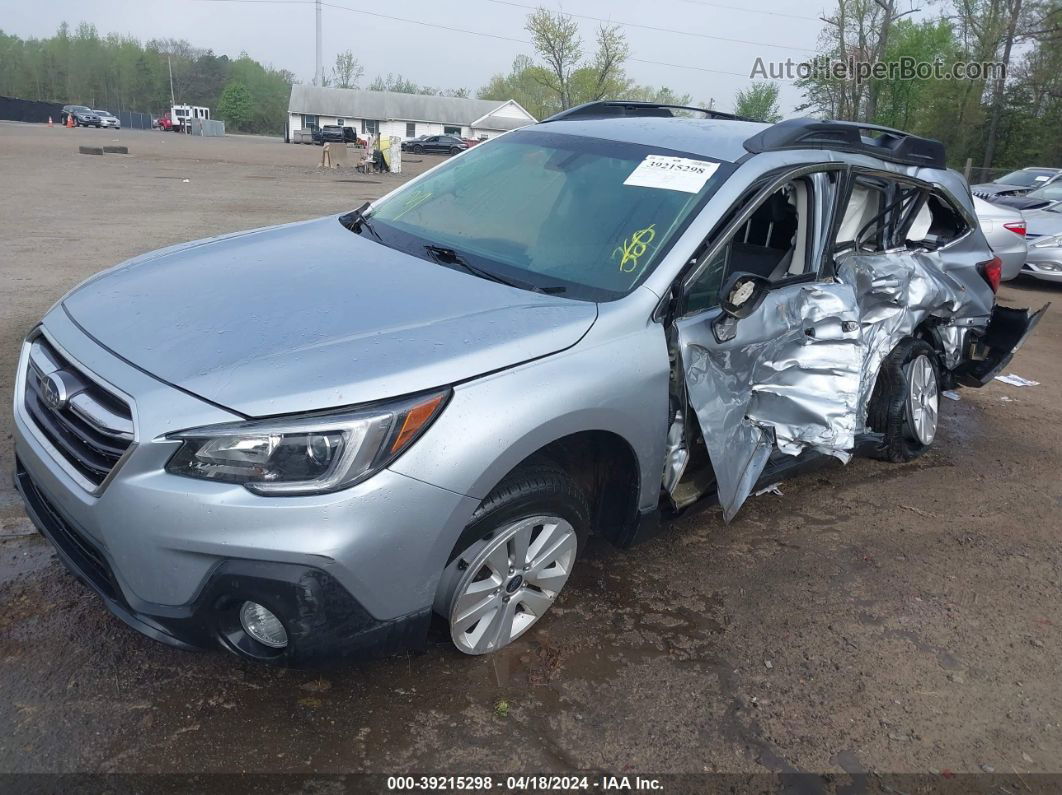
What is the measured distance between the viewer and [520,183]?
382cm

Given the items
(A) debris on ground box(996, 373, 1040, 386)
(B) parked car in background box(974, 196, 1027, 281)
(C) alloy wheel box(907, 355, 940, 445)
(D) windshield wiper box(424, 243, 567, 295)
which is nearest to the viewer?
(D) windshield wiper box(424, 243, 567, 295)

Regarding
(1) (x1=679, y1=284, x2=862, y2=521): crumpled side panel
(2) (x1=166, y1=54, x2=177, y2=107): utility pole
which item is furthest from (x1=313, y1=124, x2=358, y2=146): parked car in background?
(1) (x1=679, y1=284, x2=862, y2=521): crumpled side panel

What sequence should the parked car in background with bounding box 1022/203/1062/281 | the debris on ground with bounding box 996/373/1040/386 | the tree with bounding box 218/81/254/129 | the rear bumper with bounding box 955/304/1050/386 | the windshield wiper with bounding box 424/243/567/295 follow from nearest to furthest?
1. the windshield wiper with bounding box 424/243/567/295
2. the rear bumper with bounding box 955/304/1050/386
3. the debris on ground with bounding box 996/373/1040/386
4. the parked car in background with bounding box 1022/203/1062/281
5. the tree with bounding box 218/81/254/129

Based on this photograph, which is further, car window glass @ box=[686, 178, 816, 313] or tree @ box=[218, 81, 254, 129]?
tree @ box=[218, 81, 254, 129]

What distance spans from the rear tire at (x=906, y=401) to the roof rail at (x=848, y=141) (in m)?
1.06

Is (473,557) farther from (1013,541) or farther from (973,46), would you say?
(973,46)

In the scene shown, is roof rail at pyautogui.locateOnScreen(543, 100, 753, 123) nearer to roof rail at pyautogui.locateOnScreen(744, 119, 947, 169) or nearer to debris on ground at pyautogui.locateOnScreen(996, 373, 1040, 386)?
roof rail at pyautogui.locateOnScreen(744, 119, 947, 169)

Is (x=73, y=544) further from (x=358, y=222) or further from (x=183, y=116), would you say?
(x=183, y=116)

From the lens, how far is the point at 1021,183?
54.6 ft

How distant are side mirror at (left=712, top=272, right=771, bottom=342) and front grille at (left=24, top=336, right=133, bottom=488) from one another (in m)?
2.12

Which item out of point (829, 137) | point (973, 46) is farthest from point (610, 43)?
point (829, 137)

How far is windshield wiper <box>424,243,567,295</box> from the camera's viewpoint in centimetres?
305

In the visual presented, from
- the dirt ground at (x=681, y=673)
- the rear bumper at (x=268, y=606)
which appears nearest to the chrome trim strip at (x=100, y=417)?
the rear bumper at (x=268, y=606)

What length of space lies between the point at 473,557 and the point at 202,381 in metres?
0.97
